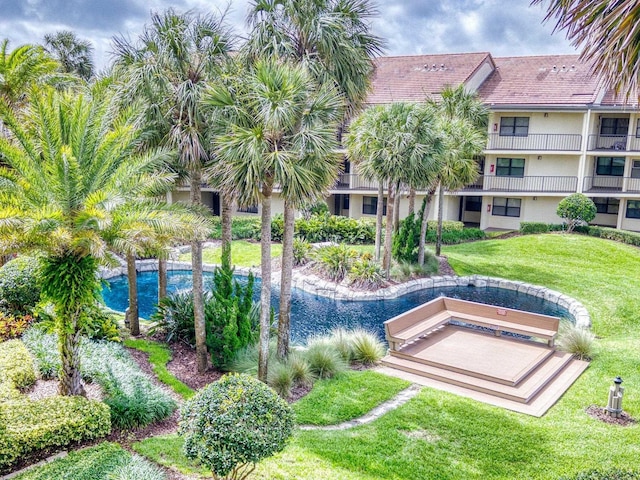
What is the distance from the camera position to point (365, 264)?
21.5 metres

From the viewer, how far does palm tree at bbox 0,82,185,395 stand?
8.41 meters

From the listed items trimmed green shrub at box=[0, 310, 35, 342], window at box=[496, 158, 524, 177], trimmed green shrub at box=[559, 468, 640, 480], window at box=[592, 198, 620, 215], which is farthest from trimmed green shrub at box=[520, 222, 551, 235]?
trimmed green shrub at box=[0, 310, 35, 342]

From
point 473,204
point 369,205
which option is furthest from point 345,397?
point 473,204

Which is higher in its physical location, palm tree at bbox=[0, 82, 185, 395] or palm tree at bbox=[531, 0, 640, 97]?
palm tree at bbox=[531, 0, 640, 97]

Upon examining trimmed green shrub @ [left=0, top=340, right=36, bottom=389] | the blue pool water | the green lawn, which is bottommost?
the blue pool water

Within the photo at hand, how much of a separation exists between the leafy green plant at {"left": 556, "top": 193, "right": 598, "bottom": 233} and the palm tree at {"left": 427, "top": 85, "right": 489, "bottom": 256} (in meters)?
6.74

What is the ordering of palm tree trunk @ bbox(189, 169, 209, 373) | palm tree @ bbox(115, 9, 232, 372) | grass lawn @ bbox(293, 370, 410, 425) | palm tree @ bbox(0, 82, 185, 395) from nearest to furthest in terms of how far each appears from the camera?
palm tree @ bbox(0, 82, 185, 395) < grass lawn @ bbox(293, 370, 410, 425) < palm tree @ bbox(115, 9, 232, 372) < palm tree trunk @ bbox(189, 169, 209, 373)

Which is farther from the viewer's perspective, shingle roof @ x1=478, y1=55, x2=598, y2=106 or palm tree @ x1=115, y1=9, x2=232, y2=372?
shingle roof @ x1=478, y1=55, x2=598, y2=106

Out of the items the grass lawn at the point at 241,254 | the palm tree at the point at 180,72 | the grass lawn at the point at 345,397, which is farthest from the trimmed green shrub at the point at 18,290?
the grass lawn at the point at 241,254

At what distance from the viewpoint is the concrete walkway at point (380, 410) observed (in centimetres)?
968

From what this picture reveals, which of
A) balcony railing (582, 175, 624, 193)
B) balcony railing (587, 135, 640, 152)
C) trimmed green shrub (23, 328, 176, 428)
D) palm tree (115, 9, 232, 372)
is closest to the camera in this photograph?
trimmed green shrub (23, 328, 176, 428)

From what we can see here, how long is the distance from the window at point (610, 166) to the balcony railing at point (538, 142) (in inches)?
111

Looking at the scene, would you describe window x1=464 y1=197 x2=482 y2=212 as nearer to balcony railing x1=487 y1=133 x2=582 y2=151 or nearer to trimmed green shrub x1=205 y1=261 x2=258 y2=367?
balcony railing x1=487 y1=133 x2=582 y2=151

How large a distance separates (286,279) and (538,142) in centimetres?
2475
